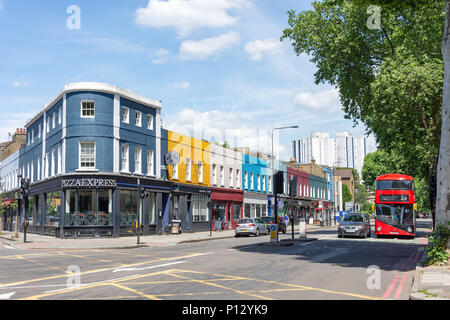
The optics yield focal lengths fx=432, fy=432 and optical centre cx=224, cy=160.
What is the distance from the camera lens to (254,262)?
14531mm

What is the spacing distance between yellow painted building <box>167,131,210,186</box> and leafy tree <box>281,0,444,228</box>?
1299 centimetres

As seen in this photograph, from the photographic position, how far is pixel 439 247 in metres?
12.3

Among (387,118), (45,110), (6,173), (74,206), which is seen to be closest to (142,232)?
(74,206)

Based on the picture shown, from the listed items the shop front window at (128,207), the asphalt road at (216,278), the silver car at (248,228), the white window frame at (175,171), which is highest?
the white window frame at (175,171)

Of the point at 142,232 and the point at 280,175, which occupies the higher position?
the point at 280,175

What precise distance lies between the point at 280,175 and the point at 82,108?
1650 centimetres

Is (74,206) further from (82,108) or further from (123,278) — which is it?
(123,278)

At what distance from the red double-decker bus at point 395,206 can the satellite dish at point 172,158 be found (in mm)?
15956

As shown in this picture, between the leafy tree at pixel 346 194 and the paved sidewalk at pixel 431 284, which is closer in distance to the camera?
the paved sidewalk at pixel 431 284

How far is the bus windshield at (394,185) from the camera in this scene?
95.8 feet

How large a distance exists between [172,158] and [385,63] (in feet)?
59.4

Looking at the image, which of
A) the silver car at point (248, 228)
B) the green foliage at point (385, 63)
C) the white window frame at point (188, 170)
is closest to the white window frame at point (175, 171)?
the white window frame at point (188, 170)

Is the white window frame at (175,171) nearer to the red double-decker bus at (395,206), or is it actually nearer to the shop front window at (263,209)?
the red double-decker bus at (395,206)

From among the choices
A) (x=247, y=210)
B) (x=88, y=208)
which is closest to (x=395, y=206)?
Answer: (x=88, y=208)
